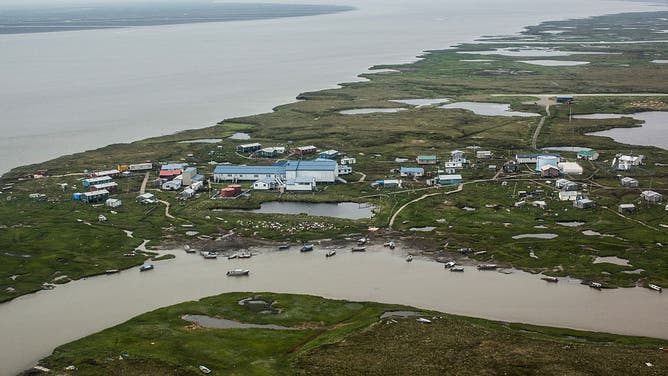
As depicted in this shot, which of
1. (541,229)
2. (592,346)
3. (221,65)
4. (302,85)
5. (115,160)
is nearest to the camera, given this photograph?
(592,346)

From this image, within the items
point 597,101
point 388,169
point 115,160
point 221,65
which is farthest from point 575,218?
point 221,65

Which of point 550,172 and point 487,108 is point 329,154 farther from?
point 487,108

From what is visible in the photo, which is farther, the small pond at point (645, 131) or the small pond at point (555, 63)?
the small pond at point (555, 63)

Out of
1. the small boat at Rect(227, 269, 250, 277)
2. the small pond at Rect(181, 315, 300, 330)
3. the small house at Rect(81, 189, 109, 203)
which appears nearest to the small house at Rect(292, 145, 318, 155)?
the small house at Rect(81, 189, 109, 203)

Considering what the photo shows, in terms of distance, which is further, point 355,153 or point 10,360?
point 355,153

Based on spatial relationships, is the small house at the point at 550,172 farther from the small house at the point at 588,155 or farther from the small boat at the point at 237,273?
the small boat at the point at 237,273

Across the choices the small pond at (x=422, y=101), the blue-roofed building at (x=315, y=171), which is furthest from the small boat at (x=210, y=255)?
the small pond at (x=422, y=101)

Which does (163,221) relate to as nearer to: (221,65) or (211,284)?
(211,284)

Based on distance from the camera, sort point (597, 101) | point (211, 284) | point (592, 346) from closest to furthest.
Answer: point (592, 346) < point (211, 284) < point (597, 101)
